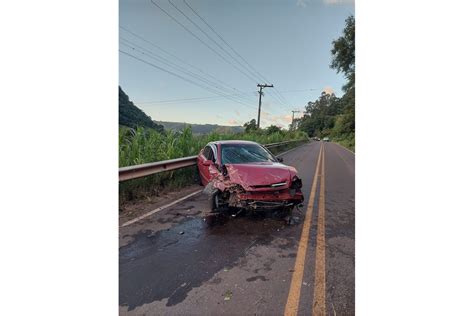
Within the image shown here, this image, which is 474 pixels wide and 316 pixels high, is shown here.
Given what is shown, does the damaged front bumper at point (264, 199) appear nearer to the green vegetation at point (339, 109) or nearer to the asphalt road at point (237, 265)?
the asphalt road at point (237, 265)

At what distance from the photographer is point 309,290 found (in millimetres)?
2402

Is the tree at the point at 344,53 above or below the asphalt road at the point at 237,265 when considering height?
above

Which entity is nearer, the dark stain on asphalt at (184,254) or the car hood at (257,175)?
the dark stain on asphalt at (184,254)

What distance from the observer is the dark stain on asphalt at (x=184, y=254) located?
7.95 ft

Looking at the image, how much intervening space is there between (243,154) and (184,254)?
2.74 metres

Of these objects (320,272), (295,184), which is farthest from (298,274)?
(295,184)

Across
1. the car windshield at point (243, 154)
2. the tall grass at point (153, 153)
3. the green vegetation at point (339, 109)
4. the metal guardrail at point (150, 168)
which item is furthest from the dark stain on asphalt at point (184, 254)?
the green vegetation at point (339, 109)

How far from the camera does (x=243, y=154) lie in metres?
5.42

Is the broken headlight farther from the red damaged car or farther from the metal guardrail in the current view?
the metal guardrail

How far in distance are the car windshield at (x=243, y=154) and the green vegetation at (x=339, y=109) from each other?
19.9m

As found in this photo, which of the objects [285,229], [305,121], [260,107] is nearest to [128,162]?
[285,229]

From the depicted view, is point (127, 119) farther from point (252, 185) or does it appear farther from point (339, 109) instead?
point (339, 109)

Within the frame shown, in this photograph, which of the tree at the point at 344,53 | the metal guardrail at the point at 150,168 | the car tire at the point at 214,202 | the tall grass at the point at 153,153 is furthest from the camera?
the tree at the point at 344,53

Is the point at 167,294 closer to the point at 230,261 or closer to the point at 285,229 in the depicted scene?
the point at 230,261
